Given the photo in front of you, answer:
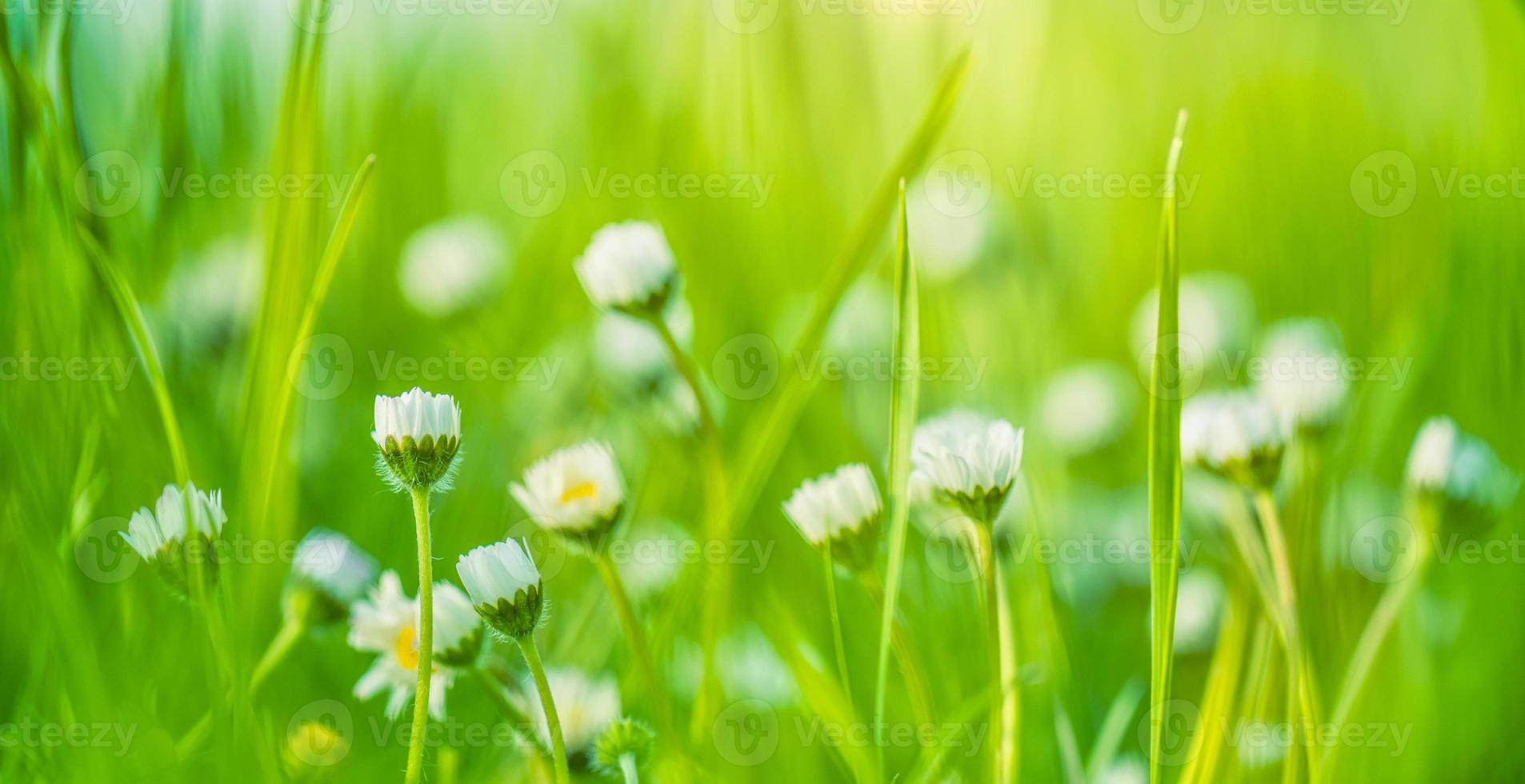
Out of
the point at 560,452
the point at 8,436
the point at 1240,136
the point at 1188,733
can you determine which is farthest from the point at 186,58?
the point at 1240,136

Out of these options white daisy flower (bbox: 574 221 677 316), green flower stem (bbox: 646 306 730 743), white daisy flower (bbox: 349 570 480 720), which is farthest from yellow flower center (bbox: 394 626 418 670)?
white daisy flower (bbox: 574 221 677 316)

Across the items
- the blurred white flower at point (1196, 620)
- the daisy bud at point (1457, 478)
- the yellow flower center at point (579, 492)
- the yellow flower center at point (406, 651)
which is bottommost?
the blurred white flower at point (1196, 620)

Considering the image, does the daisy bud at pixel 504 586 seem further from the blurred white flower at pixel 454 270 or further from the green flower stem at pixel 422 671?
the blurred white flower at pixel 454 270

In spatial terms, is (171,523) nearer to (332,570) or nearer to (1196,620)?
(332,570)

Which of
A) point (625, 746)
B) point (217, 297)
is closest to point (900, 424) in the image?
point (625, 746)

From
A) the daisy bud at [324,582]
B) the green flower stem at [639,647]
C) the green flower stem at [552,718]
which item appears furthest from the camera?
the daisy bud at [324,582]

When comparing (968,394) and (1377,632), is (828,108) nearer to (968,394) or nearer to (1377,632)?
(968,394)

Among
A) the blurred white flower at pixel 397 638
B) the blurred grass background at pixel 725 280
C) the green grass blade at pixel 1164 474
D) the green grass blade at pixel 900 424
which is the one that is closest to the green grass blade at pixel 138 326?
the blurred grass background at pixel 725 280
